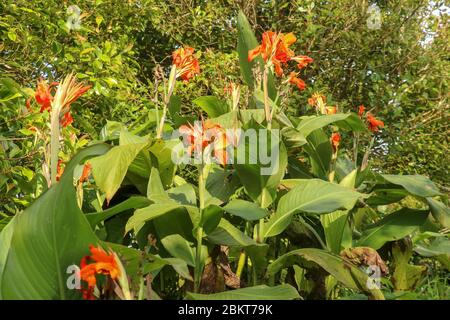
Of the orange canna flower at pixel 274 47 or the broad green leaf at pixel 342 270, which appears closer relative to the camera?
the broad green leaf at pixel 342 270

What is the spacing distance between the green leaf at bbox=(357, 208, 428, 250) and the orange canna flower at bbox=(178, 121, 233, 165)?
0.95m

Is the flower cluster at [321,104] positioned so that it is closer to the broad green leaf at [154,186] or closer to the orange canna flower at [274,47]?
the orange canna flower at [274,47]

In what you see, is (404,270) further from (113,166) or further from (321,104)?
(113,166)

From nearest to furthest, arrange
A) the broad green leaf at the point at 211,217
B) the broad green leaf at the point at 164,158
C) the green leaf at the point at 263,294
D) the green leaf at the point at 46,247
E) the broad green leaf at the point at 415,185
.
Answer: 1. the green leaf at the point at 46,247
2. the green leaf at the point at 263,294
3. the broad green leaf at the point at 211,217
4. the broad green leaf at the point at 164,158
5. the broad green leaf at the point at 415,185

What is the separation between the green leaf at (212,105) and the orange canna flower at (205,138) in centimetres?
82

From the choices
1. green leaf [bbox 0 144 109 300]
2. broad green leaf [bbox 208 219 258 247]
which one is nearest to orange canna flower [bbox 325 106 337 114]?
broad green leaf [bbox 208 219 258 247]

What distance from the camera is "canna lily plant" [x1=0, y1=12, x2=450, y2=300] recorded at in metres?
1.48

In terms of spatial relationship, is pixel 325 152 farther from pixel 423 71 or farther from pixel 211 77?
pixel 423 71

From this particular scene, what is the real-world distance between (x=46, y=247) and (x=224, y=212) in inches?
44.1

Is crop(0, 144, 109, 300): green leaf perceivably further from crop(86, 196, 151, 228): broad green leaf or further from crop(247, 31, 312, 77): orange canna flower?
crop(247, 31, 312, 77): orange canna flower

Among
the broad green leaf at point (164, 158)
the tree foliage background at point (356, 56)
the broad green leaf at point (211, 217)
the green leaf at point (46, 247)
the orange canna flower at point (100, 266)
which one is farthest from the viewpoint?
the tree foliage background at point (356, 56)

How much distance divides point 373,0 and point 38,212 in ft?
21.2

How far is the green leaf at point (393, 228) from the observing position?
2670 mm

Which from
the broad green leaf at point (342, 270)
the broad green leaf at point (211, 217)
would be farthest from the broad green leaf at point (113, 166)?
the broad green leaf at point (342, 270)
